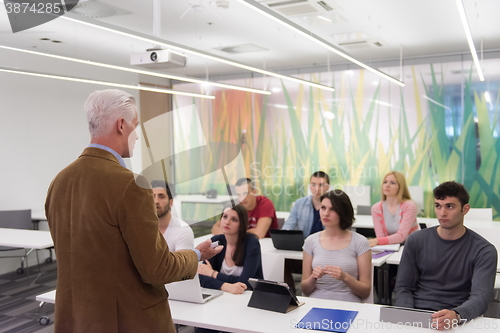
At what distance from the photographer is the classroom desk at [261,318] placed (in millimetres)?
2186

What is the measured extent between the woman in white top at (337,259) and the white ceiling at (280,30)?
2.45m

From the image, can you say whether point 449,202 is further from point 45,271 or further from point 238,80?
point 238,80

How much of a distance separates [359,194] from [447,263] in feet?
17.3

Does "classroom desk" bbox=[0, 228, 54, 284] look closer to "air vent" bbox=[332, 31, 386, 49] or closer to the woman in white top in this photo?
the woman in white top

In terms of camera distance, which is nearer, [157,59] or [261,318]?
[261,318]

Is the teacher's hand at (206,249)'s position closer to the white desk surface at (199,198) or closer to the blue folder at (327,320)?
the white desk surface at (199,198)

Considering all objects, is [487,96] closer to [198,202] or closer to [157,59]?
[157,59]

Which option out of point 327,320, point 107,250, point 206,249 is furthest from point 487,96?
point 107,250

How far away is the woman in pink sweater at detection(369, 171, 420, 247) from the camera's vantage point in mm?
4574

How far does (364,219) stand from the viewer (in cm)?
620

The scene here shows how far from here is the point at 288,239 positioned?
13.4 feet

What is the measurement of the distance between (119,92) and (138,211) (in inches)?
15.7

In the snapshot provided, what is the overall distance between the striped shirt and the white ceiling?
2639 millimetres

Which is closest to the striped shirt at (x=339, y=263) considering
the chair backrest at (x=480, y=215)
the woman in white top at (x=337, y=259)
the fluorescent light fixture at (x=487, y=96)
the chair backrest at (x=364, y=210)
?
the woman in white top at (x=337, y=259)
